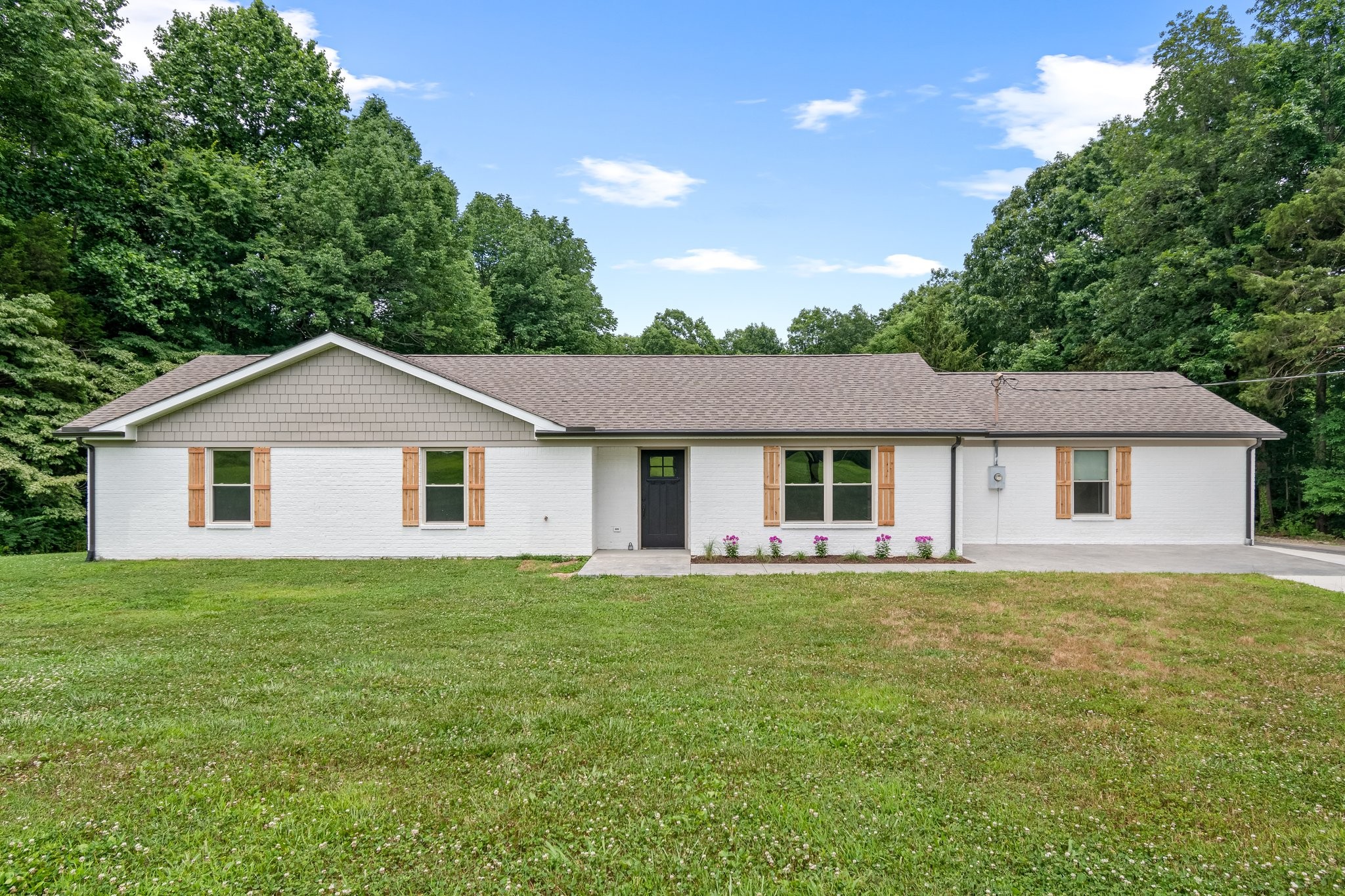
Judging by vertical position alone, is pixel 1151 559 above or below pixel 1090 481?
below

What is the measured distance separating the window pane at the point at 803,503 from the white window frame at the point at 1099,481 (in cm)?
602

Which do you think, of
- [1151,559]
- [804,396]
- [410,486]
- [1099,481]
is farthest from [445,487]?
[1099,481]

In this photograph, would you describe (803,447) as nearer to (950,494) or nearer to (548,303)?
(950,494)

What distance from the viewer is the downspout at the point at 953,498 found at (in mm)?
12055

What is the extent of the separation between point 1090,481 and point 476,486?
1320cm

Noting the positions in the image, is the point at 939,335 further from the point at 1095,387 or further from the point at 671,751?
the point at 671,751

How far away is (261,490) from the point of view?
11.8 meters

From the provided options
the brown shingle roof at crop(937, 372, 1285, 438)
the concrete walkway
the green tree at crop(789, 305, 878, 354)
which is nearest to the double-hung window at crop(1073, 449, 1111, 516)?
the brown shingle roof at crop(937, 372, 1285, 438)

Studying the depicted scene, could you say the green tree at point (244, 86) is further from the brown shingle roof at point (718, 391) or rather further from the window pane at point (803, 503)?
the window pane at point (803, 503)

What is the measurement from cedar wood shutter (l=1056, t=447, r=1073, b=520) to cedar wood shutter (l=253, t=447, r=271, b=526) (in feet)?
53.5

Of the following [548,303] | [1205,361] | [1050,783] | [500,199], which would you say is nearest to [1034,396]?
[1205,361]

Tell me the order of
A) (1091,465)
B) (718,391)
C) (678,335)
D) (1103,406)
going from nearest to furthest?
1. (1091,465)
2. (718,391)
3. (1103,406)
4. (678,335)

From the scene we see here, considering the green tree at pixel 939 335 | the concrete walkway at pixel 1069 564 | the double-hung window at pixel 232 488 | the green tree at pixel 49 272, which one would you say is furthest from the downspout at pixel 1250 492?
the green tree at pixel 49 272

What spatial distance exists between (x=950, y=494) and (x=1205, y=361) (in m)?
11.2
